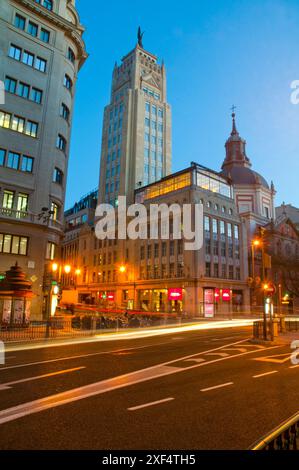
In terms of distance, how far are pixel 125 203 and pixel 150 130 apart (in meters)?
19.9

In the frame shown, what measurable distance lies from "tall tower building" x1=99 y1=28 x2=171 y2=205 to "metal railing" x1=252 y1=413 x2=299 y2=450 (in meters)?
70.1

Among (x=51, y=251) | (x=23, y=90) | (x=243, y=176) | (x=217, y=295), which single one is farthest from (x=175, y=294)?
(x=243, y=176)

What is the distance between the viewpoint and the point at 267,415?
700 centimetres

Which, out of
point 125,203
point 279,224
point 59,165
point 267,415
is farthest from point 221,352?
point 279,224

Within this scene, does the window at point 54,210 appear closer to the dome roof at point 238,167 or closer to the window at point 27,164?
the window at point 27,164

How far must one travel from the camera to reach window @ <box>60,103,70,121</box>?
3619 cm

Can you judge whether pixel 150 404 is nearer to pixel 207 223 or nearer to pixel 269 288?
pixel 269 288

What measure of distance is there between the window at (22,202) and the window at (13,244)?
2.78m

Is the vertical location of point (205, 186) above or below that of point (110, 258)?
above

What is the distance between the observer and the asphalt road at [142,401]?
5730 mm

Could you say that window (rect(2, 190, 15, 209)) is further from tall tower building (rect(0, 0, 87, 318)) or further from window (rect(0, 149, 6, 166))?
window (rect(0, 149, 6, 166))

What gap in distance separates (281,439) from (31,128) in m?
34.2

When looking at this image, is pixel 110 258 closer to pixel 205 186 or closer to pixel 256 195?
pixel 205 186

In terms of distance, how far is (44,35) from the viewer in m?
35.3
